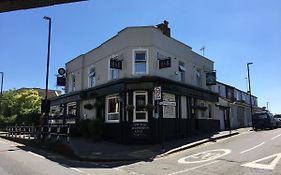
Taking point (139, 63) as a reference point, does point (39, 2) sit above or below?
below

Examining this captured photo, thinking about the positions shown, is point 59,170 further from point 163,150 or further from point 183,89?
point 183,89

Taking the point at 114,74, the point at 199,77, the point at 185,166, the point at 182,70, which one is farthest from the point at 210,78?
the point at 185,166

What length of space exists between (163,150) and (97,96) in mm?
8633

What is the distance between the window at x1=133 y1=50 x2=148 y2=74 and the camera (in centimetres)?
2209

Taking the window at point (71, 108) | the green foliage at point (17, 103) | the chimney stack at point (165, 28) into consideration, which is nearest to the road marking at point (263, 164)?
the chimney stack at point (165, 28)

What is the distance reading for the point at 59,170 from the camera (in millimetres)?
12180

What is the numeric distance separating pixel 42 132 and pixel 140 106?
6629 mm

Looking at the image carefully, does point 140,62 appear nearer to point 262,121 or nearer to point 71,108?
point 71,108

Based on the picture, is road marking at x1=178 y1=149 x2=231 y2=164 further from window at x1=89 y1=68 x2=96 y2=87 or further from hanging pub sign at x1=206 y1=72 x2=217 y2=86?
window at x1=89 y1=68 x2=96 y2=87

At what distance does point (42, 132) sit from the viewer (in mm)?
21844

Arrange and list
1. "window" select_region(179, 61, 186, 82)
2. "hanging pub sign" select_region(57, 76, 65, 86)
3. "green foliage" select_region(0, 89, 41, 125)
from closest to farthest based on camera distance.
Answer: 1. "window" select_region(179, 61, 186, 82)
2. "hanging pub sign" select_region(57, 76, 65, 86)
3. "green foliage" select_region(0, 89, 41, 125)

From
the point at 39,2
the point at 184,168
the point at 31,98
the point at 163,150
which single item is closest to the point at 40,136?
the point at 163,150

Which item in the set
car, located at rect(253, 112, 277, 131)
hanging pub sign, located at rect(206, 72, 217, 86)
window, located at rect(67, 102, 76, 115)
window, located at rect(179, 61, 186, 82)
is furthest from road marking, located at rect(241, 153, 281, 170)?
car, located at rect(253, 112, 277, 131)

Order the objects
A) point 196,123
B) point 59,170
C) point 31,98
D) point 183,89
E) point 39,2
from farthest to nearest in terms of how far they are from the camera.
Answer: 1. point 31,98
2. point 196,123
3. point 183,89
4. point 59,170
5. point 39,2
